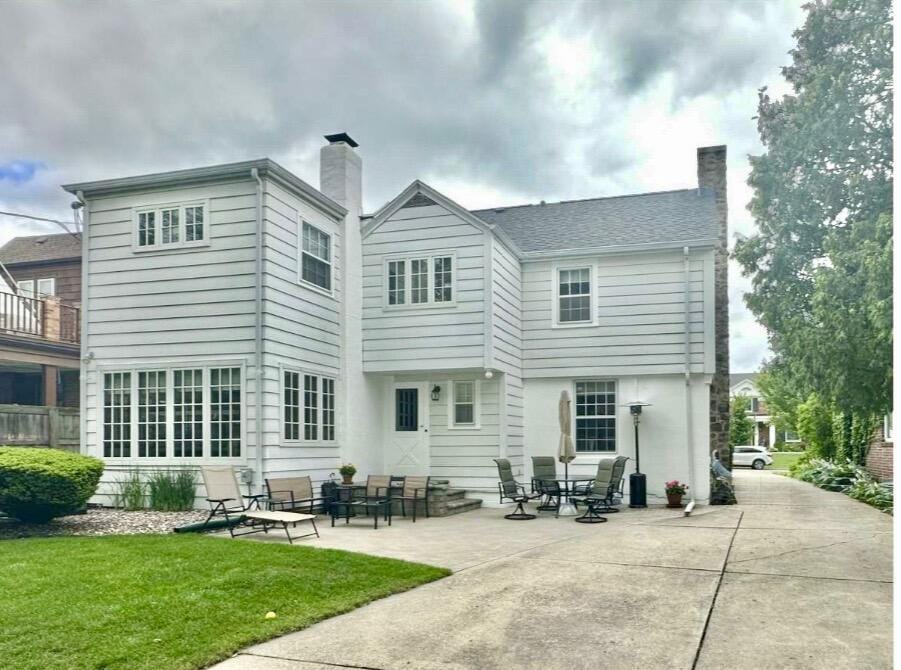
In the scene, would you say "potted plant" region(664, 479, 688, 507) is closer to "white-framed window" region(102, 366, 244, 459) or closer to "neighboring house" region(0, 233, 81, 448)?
"white-framed window" region(102, 366, 244, 459)

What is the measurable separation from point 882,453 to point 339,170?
14.0 m

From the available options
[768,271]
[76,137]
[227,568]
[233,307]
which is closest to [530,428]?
[768,271]

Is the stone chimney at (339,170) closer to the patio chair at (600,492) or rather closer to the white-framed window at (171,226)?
the white-framed window at (171,226)

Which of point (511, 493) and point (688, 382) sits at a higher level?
point (688, 382)

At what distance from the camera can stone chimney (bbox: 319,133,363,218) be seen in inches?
585

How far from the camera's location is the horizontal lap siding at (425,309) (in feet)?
47.6

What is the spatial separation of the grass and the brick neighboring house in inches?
551

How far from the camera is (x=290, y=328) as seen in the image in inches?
504

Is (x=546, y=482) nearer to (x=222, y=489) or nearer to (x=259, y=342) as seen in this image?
(x=259, y=342)

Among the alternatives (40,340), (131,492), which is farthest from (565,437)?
(40,340)

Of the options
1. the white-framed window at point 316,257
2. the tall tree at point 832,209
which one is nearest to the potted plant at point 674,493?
the tall tree at point 832,209

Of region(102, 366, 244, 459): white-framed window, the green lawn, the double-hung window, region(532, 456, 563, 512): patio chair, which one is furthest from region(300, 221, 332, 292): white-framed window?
the green lawn

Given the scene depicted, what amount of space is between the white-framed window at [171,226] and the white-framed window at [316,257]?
167 centimetres

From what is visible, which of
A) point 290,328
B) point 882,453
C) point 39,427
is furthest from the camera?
point 882,453
